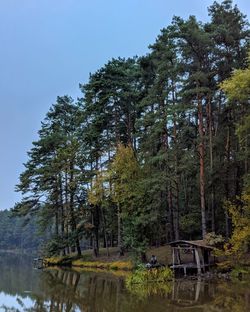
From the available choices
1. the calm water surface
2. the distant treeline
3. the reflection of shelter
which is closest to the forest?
the reflection of shelter

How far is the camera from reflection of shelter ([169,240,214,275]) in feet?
88.2

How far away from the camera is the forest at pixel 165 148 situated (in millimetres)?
29344

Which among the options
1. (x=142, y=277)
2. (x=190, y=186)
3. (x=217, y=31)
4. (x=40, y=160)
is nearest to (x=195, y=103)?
(x=217, y=31)

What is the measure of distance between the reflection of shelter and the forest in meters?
1.58

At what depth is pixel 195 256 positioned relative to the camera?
1080 inches

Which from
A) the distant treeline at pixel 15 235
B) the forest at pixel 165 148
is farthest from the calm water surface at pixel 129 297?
the distant treeline at pixel 15 235

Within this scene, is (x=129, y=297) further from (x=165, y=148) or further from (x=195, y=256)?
(x=165, y=148)

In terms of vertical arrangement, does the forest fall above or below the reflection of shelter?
above

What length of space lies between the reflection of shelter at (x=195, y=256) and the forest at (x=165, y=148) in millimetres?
1585

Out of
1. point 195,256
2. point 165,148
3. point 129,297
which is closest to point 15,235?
point 165,148

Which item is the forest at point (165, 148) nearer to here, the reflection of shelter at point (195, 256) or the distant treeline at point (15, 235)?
the reflection of shelter at point (195, 256)

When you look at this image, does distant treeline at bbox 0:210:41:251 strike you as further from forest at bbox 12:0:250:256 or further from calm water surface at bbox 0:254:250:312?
calm water surface at bbox 0:254:250:312

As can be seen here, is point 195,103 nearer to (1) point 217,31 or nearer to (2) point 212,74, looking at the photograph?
(2) point 212,74

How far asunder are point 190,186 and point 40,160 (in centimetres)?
1969
